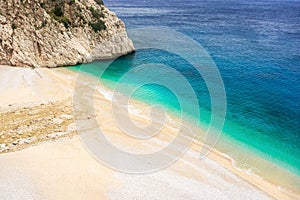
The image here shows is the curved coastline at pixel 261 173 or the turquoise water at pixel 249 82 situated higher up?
the turquoise water at pixel 249 82

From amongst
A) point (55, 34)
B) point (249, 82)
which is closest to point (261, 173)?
point (249, 82)

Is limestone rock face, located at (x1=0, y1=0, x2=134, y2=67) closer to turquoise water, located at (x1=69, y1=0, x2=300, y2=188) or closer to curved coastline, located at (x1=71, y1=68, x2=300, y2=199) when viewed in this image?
turquoise water, located at (x1=69, y1=0, x2=300, y2=188)

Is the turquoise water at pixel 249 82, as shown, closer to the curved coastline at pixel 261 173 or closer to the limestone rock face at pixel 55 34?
the curved coastline at pixel 261 173

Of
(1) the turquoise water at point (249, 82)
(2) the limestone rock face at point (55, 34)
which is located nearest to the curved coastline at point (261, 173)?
(1) the turquoise water at point (249, 82)

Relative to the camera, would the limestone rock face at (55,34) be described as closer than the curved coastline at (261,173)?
No

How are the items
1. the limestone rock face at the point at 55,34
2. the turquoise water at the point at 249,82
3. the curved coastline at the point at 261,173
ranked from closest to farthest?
the curved coastline at the point at 261,173 → the turquoise water at the point at 249,82 → the limestone rock face at the point at 55,34

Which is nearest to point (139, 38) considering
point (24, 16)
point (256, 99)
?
point (24, 16)

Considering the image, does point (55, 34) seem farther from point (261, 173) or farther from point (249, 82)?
point (261, 173)

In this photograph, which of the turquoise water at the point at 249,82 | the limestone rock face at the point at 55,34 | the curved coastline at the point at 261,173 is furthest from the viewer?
the limestone rock face at the point at 55,34
